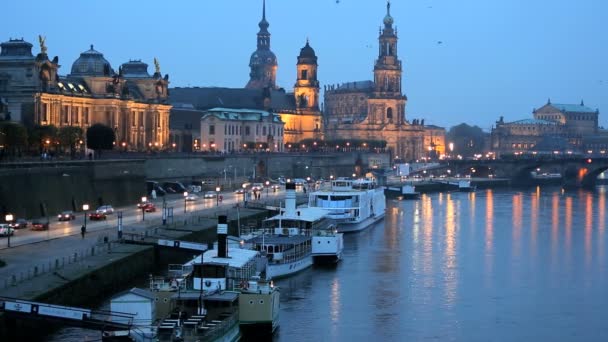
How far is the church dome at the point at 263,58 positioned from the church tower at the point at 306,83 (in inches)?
1275

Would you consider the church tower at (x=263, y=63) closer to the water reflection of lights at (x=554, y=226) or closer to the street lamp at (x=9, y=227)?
the water reflection of lights at (x=554, y=226)

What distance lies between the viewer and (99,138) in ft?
238

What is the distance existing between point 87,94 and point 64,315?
182 ft

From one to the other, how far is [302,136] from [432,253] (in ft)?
294

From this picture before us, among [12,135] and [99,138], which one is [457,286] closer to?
[12,135]

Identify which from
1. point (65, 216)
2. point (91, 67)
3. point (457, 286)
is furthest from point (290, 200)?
point (91, 67)

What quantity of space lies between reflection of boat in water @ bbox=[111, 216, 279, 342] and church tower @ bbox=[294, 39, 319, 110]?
10706 centimetres

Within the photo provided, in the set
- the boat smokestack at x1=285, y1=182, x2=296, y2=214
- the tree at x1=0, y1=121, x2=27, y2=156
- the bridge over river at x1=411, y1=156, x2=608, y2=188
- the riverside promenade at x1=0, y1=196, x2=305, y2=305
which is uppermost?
the tree at x1=0, y1=121, x2=27, y2=156

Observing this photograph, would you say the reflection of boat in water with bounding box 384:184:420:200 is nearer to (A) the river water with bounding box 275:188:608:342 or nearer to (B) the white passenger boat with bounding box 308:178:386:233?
(A) the river water with bounding box 275:188:608:342

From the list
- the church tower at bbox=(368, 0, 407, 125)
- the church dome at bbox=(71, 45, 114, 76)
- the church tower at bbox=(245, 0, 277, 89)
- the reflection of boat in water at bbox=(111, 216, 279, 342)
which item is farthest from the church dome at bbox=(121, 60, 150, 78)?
the church tower at bbox=(245, 0, 277, 89)

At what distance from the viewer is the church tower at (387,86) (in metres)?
144

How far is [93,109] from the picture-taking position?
269ft

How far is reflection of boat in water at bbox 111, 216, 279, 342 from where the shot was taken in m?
27.0

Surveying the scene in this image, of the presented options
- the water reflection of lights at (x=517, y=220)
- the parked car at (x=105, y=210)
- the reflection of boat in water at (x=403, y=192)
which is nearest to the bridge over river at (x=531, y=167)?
the water reflection of lights at (x=517, y=220)
